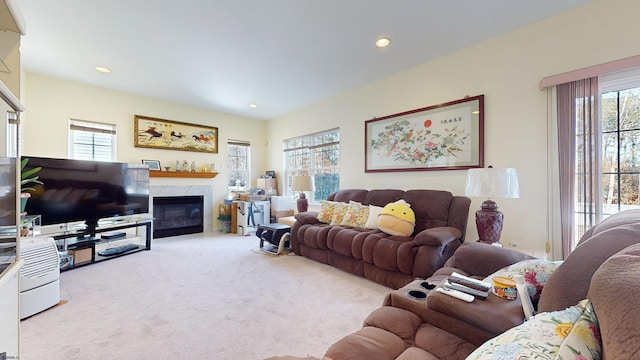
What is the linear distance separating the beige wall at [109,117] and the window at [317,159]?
1.24m

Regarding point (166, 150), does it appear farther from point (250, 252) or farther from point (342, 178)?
point (342, 178)

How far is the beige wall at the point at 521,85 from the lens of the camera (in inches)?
88.4

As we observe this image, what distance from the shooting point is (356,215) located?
3.46 metres

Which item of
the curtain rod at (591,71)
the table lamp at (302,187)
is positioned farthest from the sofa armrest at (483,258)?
the table lamp at (302,187)

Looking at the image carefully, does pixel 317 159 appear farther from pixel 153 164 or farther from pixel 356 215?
pixel 153 164

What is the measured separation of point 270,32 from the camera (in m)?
2.74

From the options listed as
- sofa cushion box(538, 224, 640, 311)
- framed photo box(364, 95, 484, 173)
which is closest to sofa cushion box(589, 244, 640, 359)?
sofa cushion box(538, 224, 640, 311)

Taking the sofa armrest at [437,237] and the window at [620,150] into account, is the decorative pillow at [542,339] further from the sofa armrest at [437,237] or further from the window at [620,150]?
the window at [620,150]

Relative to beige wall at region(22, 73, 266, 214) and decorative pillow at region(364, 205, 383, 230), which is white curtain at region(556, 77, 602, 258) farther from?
beige wall at region(22, 73, 266, 214)

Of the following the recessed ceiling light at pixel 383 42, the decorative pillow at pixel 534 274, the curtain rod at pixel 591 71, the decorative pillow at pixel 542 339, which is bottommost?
the decorative pillow at pixel 534 274

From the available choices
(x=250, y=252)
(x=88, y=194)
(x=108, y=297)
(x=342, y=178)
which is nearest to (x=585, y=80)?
(x=342, y=178)

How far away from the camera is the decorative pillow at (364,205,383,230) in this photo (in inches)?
125

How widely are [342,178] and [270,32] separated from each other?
2.59m

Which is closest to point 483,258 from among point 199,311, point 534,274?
point 534,274
